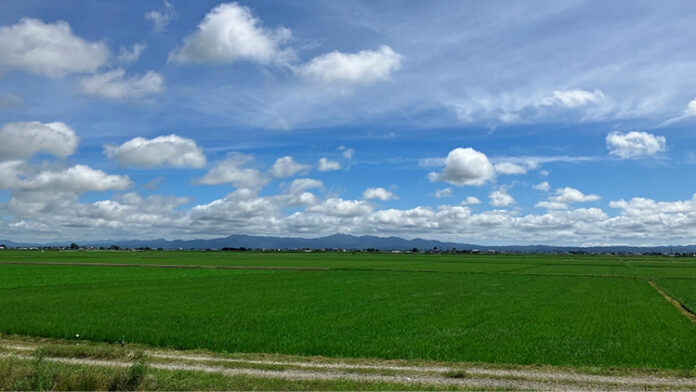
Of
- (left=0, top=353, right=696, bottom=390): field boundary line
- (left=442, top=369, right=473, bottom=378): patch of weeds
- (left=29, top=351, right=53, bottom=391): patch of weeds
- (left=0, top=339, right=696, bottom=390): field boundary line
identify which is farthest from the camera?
(left=442, top=369, right=473, bottom=378): patch of weeds

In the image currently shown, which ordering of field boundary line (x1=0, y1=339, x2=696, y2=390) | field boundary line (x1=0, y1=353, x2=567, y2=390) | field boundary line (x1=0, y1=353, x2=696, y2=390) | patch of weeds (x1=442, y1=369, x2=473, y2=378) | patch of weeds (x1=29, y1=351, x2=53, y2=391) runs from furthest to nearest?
patch of weeds (x1=442, y1=369, x2=473, y2=378) < field boundary line (x1=0, y1=339, x2=696, y2=390) < field boundary line (x1=0, y1=353, x2=696, y2=390) < field boundary line (x1=0, y1=353, x2=567, y2=390) < patch of weeds (x1=29, y1=351, x2=53, y2=391)

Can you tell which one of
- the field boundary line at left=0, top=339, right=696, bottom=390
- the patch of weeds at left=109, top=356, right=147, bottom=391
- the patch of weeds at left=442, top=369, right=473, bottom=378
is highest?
the patch of weeds at left=109, top=356, right=147, bottom=391

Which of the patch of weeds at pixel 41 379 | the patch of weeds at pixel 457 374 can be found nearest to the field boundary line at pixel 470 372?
the patch of weeds at pixel 457 374

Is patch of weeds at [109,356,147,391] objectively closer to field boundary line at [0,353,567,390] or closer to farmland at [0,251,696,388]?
field boundary line at [0,353,567,390]

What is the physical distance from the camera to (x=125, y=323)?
2623cm

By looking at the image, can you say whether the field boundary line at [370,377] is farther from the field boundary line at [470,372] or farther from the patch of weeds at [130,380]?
the patch of weeds at [130,380]

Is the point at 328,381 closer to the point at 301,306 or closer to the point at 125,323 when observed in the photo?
the point at 125,323

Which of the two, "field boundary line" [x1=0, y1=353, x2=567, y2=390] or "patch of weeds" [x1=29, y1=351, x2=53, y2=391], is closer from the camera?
"patch of weeds" [x1=29, y1=351, x2=53, y2=391]

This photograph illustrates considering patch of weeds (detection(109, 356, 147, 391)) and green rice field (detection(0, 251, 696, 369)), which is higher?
patch of weeds (detection(109, 356, 147, 391))

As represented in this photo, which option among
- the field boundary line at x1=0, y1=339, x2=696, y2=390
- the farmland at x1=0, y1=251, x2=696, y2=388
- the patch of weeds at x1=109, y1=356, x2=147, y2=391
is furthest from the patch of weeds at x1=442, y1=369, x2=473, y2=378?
the patch of weeds at x1=109, y1=356, x2=147, y2=391

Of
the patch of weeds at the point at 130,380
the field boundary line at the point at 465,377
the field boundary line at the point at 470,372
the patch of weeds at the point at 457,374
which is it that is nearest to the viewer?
the patch of weeds at the point at 130,380

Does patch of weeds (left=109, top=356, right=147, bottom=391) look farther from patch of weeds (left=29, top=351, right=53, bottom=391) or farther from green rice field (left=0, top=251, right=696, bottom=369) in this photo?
green rice field (left=0, top=251, right=696, bottom=369)

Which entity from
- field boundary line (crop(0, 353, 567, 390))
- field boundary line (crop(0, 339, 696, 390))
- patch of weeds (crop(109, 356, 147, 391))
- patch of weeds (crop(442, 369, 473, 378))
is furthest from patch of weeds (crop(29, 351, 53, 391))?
patch of weeds (crop(442, 369, 473, 378))

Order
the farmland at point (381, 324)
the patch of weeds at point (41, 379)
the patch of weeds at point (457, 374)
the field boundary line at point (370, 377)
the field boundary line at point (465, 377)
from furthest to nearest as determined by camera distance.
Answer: the farmland at point (381, 324) < the patch of weeds at point (457, 374) < the field boundary line at point (465, 377) < the field boundary line at point (370, 377) < the patch of weeds at point (41, 379)
